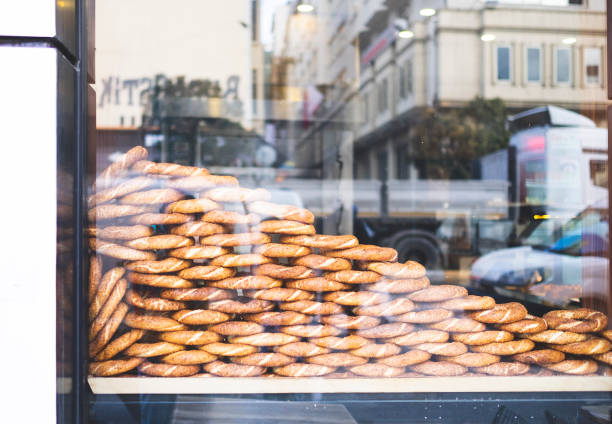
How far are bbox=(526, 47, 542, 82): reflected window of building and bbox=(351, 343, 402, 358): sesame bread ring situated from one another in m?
9.52

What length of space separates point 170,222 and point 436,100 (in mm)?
10717

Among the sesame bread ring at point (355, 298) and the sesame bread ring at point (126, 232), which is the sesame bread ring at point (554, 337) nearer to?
the sesame bread ring at point (355, 298)

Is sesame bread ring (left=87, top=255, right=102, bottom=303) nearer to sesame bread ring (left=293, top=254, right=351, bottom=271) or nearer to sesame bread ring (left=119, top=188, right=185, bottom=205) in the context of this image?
sesame bread ring (left=119, top=188, right=185, bottom=205)

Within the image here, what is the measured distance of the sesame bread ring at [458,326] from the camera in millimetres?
1521

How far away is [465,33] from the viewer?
10.8 metres

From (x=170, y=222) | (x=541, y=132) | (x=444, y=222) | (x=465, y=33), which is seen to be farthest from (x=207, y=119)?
(x=170, y=222)

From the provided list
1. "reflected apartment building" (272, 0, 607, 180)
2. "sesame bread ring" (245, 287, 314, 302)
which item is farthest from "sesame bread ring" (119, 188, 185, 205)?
"reflected apartment building" (272, 0, 607, 180)

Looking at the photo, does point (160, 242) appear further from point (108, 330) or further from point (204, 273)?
point (108, 330)

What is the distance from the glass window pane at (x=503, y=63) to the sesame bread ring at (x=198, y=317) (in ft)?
36.1

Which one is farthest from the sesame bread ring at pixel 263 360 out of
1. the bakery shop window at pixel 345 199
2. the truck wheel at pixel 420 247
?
the truck wheel at pixel 420 247

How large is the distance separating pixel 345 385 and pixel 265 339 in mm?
267

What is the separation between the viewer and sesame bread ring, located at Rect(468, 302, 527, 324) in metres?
1.54

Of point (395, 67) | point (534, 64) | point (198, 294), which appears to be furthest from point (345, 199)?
point (198, 294)

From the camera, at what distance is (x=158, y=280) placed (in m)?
1.45
